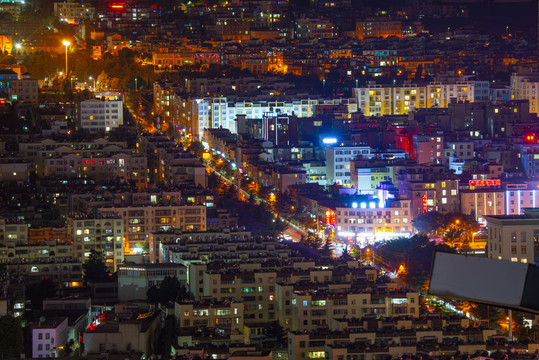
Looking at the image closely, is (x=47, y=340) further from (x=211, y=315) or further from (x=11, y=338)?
(x=211, y=315)

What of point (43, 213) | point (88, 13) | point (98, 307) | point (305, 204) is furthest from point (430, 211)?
point (88, 13)

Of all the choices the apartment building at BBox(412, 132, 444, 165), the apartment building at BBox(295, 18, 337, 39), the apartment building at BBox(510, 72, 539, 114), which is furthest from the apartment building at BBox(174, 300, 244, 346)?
the apartment building at BBox(295, 18, 337, 39)

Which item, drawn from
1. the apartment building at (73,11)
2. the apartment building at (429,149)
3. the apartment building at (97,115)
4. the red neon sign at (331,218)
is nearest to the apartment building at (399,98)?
the apartment building at (429,149)

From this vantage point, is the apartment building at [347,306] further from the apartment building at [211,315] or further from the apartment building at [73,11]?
the apartment building at [73,11]

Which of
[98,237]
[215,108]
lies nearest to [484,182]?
[98,237]

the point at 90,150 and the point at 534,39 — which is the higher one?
the point at 534,39

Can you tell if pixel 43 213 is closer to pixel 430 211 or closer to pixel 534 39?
pixel 430 211
